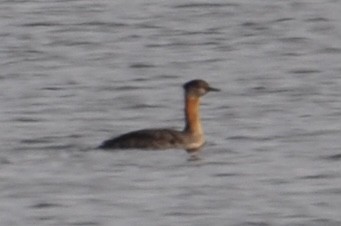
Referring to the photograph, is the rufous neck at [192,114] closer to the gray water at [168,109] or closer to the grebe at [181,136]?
the grebe at [181,136]

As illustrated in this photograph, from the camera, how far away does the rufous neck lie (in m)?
23.7

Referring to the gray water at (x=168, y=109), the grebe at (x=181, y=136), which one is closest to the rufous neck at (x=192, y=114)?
the grebe at (x=181, y=136)

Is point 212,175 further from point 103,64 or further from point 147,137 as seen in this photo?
point 103,64

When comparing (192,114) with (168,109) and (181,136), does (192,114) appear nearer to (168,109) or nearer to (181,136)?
(181,136)

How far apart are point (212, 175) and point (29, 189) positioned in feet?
5.78

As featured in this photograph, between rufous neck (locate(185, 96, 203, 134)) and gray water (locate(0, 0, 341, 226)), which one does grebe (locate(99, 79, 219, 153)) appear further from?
gray water (locate(0, 0, 341, 226))

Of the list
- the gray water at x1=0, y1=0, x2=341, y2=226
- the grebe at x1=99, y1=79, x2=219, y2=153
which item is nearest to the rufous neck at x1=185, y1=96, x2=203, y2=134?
the grebe at x1=99, y1=79, x2=219, y2=153

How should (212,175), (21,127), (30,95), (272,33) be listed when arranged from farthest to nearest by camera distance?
(272,33) < (30,95) < (21,127) < (212,175)

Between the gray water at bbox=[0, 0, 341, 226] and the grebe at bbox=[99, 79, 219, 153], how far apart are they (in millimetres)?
118

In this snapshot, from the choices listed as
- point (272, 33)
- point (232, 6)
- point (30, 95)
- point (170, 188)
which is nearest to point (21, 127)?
point (30, 95)

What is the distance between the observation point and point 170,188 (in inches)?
835

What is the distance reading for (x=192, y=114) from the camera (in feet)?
78.8

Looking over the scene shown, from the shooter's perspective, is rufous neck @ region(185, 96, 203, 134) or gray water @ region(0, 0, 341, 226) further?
rufous neck @ region(185, 96, 203, 134)

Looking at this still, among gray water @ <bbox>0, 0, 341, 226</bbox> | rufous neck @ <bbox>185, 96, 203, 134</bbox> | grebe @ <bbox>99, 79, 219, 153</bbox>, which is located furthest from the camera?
rufous neck @ <bbox>185, 96, 203, 134</bbox>
